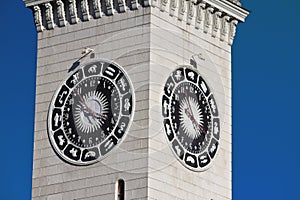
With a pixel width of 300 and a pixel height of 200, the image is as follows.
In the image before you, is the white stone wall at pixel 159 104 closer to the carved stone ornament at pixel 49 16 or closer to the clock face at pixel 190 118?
the clock face at pixel 190 118

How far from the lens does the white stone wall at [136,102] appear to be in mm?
49656

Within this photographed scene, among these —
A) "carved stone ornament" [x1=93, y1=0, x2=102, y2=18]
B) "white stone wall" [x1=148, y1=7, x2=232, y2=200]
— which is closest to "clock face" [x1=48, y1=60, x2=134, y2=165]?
"white stone wall" [x1=148, y1=7, x2=232, y2=200]

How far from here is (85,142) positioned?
166ft

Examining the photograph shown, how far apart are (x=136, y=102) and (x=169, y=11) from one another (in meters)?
3.08

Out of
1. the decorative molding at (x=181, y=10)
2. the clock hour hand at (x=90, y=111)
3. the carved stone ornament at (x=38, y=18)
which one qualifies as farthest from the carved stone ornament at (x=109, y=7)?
the clock hour hand at (x=90, y=111)

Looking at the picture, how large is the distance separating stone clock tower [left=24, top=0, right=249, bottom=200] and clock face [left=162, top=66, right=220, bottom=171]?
28 mm

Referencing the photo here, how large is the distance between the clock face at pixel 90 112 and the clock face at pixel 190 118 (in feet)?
4.05

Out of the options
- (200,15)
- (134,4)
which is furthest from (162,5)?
(200,15)

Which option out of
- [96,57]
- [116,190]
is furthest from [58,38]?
[116,190]

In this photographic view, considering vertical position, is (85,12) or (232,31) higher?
(232,31)

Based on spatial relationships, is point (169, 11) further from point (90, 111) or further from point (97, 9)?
point (90, 111)

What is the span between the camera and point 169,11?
169 feet

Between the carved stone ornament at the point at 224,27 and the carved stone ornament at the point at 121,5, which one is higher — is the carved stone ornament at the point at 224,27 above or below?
above

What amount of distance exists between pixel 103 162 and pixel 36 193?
2503 millimetres
